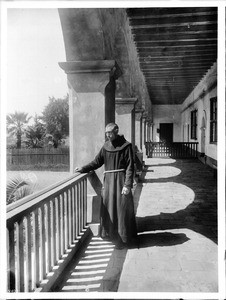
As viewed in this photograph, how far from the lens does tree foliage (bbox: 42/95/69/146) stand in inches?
1111

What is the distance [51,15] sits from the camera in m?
2.96

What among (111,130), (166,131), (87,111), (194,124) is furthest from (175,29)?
(166,131)

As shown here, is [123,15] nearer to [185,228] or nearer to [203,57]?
[185,228]

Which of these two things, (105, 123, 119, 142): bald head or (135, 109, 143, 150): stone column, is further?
(135, 109, 143, 150): stone column

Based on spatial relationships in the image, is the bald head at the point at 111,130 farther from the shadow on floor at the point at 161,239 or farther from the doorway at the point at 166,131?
the doorway at the point at 166,131

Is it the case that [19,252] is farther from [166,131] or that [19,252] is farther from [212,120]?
[166,131]

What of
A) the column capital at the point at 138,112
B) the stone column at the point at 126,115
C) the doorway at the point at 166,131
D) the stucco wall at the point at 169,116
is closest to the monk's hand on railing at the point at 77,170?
the stone column at the point at 126,115

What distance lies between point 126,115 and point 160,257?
18.2 feet

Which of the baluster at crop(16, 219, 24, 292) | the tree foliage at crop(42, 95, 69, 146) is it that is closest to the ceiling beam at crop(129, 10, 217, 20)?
the baluster at crop(16, 219, 24, 292)

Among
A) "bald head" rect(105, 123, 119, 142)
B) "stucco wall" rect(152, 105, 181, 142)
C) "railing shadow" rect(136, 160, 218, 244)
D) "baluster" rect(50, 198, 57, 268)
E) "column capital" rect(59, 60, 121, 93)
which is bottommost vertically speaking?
"railing shadow" rect(136, 160, 218, 244)

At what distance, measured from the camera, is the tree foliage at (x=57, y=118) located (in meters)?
28.2

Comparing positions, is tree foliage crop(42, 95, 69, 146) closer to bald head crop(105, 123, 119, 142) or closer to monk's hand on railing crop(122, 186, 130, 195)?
bald head crop(105, 123, 119, 142)

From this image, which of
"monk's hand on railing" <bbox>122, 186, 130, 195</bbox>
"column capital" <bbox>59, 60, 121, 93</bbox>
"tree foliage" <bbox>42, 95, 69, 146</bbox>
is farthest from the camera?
"tree foliage" <bbox>42, 95, 69, 146</bbox>

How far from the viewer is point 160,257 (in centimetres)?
328
